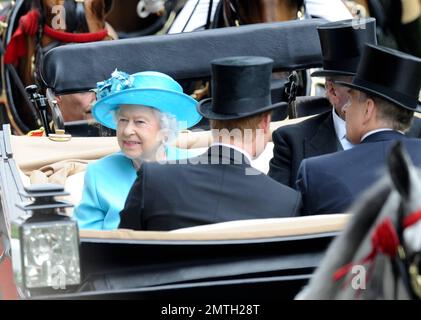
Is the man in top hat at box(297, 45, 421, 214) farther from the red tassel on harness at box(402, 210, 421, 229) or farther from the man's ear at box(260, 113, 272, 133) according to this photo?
the red tassel on harness at box(402, 210, 421, 229)

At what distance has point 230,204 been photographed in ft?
10.4

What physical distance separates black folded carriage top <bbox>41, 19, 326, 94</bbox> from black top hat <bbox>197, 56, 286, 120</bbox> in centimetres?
131

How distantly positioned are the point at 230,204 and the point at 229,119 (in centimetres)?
22

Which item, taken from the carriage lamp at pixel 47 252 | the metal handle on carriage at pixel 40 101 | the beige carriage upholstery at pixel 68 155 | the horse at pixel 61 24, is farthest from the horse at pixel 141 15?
the carriage lamp at pixel 47 252

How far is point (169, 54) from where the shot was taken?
15.4 ft

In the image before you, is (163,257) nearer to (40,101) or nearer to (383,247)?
(383,247)

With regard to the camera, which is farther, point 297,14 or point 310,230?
point 297,14

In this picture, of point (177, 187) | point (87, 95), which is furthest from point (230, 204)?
point (87, 95)

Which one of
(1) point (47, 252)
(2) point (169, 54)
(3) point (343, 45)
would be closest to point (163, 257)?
(1) point (47, 252)

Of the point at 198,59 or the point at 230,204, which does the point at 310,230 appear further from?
the point at 198,59

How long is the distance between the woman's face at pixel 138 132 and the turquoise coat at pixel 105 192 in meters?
0.09

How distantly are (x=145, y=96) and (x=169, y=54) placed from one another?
929 millimetres

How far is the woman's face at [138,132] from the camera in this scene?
147 inches

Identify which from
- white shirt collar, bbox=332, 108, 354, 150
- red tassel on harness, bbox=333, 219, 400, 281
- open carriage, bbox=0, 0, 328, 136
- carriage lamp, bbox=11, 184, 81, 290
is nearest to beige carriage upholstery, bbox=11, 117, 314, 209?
white shirt collar, bbox=332, 108, 354, 150
